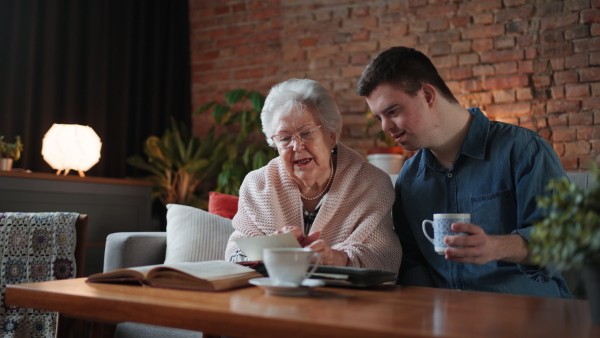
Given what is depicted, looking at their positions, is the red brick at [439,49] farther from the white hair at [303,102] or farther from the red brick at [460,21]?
the white hair at [303,102]

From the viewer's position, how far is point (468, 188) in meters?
1.72

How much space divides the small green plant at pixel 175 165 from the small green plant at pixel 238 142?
15 centimetres

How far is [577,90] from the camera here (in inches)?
150

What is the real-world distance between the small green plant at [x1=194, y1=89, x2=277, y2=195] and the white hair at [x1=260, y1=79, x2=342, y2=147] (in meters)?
2.18

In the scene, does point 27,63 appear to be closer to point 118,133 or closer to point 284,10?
point 118,133

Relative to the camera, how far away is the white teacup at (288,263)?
1.08m

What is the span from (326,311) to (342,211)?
90cm

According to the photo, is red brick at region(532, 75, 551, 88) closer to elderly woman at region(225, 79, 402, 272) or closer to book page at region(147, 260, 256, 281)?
elderly woman at region(225, 79, 402, 272)

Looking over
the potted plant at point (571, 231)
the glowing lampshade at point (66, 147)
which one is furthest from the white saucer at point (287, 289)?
the glowing lampshade at point (66, 147)

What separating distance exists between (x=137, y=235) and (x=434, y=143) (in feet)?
4.12

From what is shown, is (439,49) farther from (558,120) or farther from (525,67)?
(558,120)

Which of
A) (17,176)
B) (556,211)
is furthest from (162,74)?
(556,211)

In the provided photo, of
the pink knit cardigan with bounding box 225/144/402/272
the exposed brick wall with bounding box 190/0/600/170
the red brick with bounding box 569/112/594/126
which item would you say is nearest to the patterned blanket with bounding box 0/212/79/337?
the pink knit cardigan with bounding box 225/144/402/272

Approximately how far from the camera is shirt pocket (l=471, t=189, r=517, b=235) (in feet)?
5.43
